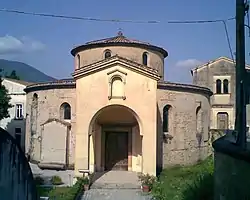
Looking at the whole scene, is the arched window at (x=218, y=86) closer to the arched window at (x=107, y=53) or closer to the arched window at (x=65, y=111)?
the arched window at (x=107, y=53)

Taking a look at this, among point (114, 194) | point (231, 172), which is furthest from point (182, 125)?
point (231, 172)

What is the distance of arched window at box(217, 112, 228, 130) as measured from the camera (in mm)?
40688

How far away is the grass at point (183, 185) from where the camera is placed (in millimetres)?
10469

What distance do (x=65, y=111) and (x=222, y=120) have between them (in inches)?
814

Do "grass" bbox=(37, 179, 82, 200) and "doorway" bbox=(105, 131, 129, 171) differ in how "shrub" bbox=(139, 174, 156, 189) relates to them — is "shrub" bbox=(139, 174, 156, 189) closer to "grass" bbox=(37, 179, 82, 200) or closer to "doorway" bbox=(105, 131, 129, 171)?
"grass" bbox=(37, 179, 82, 200)

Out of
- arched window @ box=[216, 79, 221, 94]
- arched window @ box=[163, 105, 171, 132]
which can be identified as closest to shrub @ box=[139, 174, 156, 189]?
arched window @ box=[163, 105, 171, 132]

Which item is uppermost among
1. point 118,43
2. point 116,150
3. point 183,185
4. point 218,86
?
point 118,43

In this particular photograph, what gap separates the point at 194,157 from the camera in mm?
27609

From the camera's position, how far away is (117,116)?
961 inches

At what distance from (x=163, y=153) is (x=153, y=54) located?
318 inches

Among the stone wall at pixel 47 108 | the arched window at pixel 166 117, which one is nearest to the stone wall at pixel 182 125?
the arched window at pixel 166 117

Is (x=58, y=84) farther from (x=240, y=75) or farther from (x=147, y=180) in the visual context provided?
(x=240, y=75)

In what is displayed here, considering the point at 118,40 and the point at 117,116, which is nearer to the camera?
the point at 117,116

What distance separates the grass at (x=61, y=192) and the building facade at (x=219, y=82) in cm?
2561
